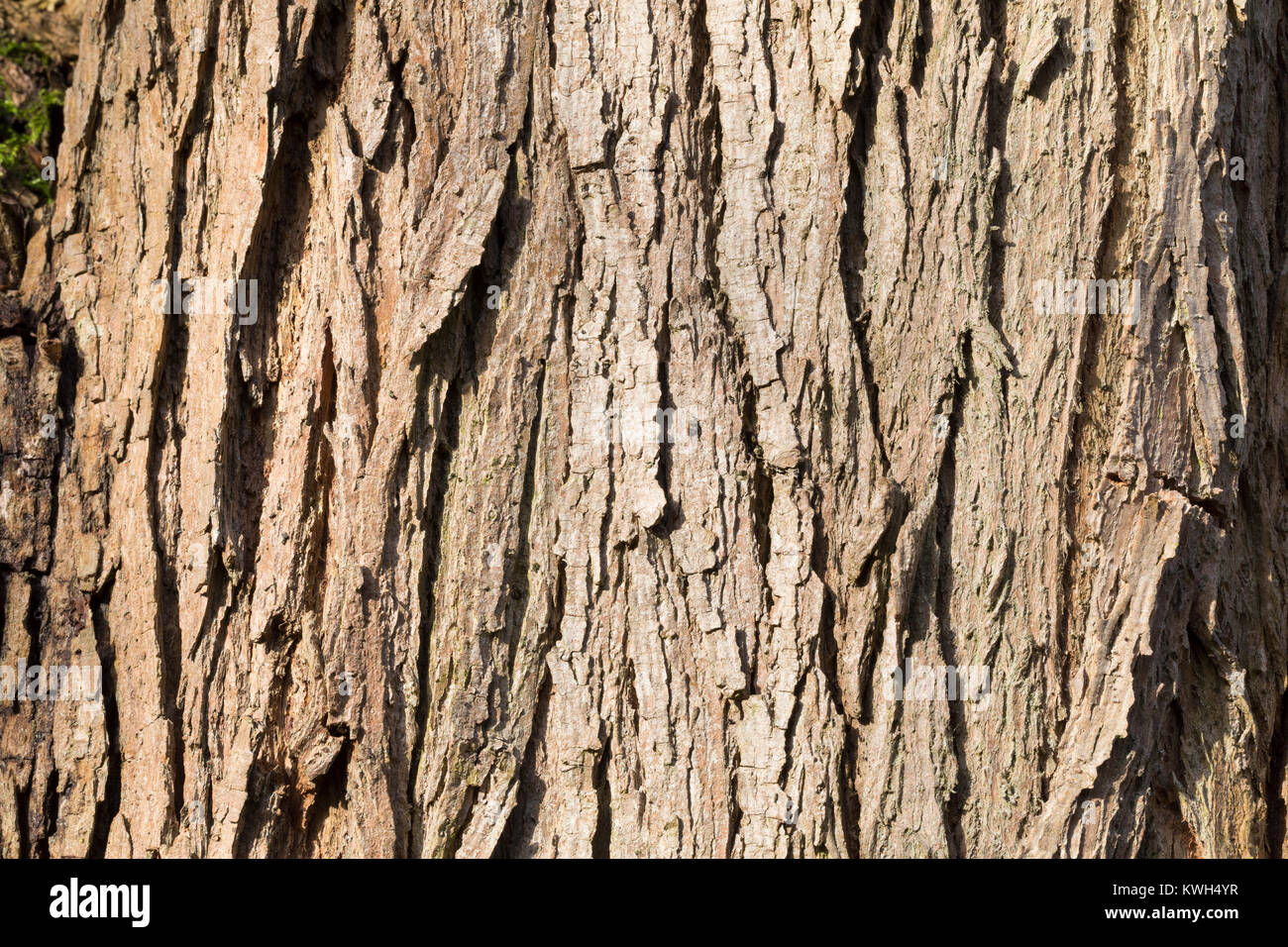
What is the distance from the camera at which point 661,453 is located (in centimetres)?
225

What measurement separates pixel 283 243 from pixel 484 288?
55cm

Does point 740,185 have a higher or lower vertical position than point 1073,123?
lower

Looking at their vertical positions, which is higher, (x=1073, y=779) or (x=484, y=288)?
(x=484, y=288)

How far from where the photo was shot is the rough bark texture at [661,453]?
7.37ft

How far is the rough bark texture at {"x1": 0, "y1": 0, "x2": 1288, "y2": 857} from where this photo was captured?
7.37 ft

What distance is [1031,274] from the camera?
7.74 feet

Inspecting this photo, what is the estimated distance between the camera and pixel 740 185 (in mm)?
2299
